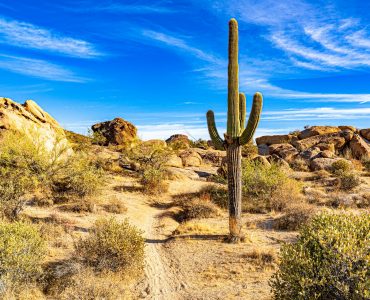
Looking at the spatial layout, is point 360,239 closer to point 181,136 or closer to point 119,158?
point 119,158

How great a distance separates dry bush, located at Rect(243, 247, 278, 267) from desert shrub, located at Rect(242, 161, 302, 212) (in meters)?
5.64

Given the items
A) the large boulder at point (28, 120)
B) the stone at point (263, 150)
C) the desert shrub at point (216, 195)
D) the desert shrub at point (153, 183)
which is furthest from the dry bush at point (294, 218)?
the stone at point (263, 150)

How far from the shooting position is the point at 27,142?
42.3 feet

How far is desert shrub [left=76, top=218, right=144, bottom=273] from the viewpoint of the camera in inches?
322

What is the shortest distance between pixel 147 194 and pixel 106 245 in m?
10.5

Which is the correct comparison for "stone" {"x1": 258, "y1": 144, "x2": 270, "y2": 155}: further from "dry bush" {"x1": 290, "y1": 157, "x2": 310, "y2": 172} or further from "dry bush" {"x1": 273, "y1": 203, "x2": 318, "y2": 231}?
"dry bush" {"x1": 273, "y1": 203, "x2": 318, "y2": 231}

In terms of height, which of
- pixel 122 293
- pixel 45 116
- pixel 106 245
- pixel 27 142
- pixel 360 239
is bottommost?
pixel 122 293

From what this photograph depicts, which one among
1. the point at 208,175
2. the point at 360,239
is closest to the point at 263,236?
the point at 360,239

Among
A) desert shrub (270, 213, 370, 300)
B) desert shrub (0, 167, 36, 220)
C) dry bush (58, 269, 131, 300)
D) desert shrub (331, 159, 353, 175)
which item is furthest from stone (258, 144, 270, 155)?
desert shrub (270, 213, 370, 300)

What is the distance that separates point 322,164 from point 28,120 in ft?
71.6

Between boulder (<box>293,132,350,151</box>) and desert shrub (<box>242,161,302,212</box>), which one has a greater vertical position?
boulder (<box>293,132,350,151</box>)

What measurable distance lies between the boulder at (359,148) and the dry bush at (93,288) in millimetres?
29371

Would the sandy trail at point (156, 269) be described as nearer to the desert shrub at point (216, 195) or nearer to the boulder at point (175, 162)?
the desert shrub at point (216, 195)

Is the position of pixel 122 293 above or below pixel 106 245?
below
